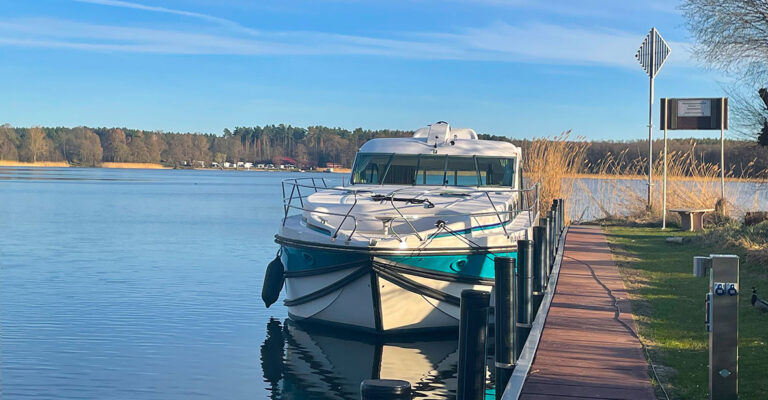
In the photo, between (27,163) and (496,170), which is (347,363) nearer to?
(496,170)

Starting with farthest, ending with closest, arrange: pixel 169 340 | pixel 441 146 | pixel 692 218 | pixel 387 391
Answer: pixel 692 218 → pixel 441 146 → pixel 169 340 → pixel 387 391

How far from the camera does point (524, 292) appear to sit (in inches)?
351

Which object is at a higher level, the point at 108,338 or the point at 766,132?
the point at 766,132

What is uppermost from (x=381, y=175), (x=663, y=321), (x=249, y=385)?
(x=381, y=175)

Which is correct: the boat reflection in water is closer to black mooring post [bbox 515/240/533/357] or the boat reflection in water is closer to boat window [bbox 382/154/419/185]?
black mooring post [bbox 515/240/533/357]

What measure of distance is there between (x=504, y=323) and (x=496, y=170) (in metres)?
7.11

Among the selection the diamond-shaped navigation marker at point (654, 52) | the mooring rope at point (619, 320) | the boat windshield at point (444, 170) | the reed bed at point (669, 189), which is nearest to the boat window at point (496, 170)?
the boat windshield at point (444, 170)

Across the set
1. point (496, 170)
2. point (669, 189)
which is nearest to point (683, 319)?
point (496, 170)

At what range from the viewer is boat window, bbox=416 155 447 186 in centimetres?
1436

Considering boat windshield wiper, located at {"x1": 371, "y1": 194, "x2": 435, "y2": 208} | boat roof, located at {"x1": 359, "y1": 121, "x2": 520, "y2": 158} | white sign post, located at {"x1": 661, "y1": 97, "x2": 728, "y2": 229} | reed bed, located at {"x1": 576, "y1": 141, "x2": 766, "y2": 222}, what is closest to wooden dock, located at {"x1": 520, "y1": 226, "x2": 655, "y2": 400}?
boat windshield wiper, located at {"x1": 371, "y1": 194, "x2": 435, "y2": 208}

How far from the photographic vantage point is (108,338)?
1237 centimetres

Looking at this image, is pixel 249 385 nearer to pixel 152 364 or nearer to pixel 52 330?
pixel 152 364

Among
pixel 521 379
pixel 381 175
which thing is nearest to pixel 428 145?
pixel 381 175

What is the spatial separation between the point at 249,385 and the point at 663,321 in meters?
4.84
